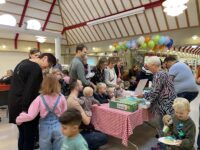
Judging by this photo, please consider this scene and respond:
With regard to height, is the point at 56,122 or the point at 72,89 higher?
the point at 72,89

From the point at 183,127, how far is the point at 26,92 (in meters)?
1.64

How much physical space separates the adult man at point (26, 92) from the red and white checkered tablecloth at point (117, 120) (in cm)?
107

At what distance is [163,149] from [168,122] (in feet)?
2.85

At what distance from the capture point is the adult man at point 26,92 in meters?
2.18

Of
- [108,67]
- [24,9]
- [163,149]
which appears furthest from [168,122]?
[24,9]

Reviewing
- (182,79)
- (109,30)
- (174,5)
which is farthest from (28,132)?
(109,30)

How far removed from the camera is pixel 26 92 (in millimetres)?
2172

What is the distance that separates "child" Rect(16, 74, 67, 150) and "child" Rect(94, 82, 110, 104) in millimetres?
1223

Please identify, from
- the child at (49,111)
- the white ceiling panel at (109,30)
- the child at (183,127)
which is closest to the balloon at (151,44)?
the white ceiling panel at (109,30)

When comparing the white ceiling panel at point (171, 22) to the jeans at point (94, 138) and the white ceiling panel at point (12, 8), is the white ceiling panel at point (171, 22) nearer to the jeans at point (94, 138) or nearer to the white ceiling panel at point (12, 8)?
the white ceiling panel at point (12, 8)

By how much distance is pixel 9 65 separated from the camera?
1434 centimetres

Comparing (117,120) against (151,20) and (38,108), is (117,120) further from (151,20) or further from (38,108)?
(151,20)

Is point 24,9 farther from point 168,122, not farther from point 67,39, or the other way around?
point 168,122

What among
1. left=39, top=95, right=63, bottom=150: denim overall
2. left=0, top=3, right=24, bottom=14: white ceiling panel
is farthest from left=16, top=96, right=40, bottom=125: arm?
left=0, top=3, right=24, bottom=14: white ceiling panel
